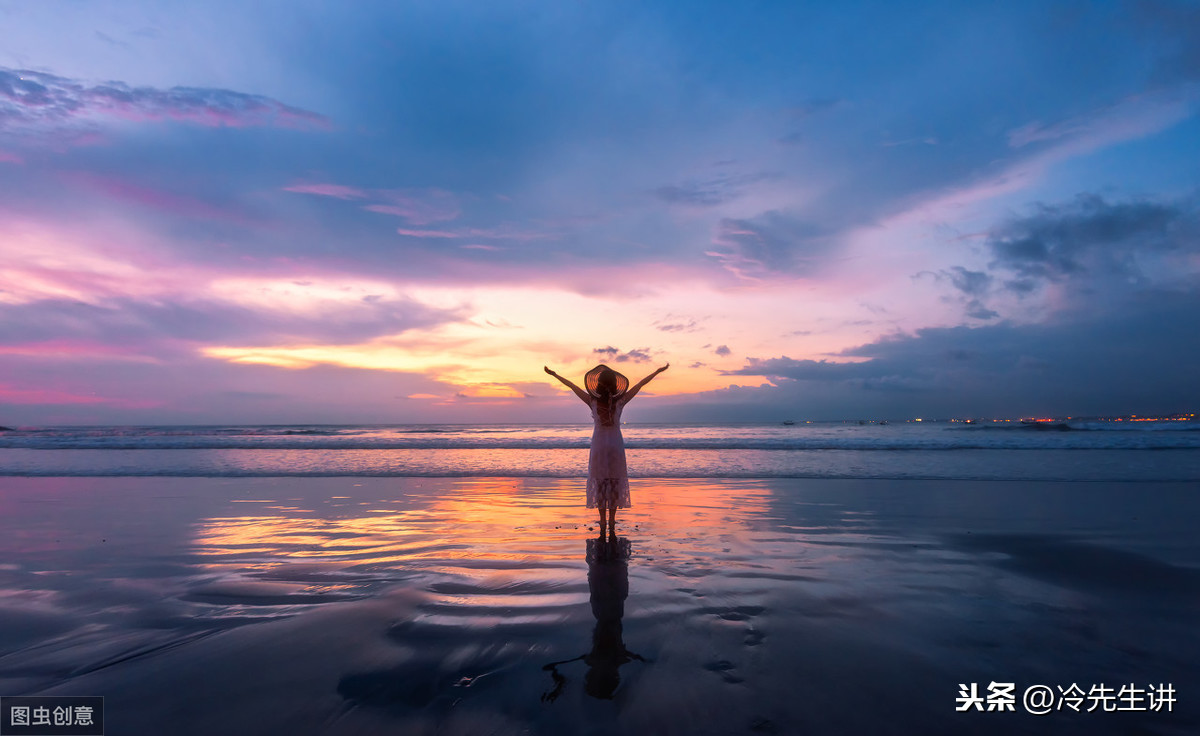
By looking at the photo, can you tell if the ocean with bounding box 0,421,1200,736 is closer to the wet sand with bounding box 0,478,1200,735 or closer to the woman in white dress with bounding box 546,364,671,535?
the wet sand with bounding box 0,478,1200,735

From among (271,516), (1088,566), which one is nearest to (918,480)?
(1088,566)

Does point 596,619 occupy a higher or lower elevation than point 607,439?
lower

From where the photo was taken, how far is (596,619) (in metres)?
4.85

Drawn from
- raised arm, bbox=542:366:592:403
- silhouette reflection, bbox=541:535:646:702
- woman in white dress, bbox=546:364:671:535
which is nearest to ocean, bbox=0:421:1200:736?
silhouette reflection, bbox=541:535:646:702

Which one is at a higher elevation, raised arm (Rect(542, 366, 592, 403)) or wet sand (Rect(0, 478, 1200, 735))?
raised arm (Rect(542, 366, 592, 403))

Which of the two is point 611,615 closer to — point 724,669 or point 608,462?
point 724,669

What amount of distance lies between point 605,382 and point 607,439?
831mm

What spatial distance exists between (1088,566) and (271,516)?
12881 millimetres

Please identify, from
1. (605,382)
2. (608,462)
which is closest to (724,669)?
(608,462)

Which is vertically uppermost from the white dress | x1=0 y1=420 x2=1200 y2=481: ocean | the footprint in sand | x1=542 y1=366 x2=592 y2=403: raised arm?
x1=542 y1=366 x2=592 y2=403: raised arm

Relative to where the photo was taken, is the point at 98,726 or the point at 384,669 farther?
the point at 384,669

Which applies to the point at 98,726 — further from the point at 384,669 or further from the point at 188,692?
the point at 384,669

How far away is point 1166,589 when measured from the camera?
18.9 feet

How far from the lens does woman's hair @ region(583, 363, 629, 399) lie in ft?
24.9
